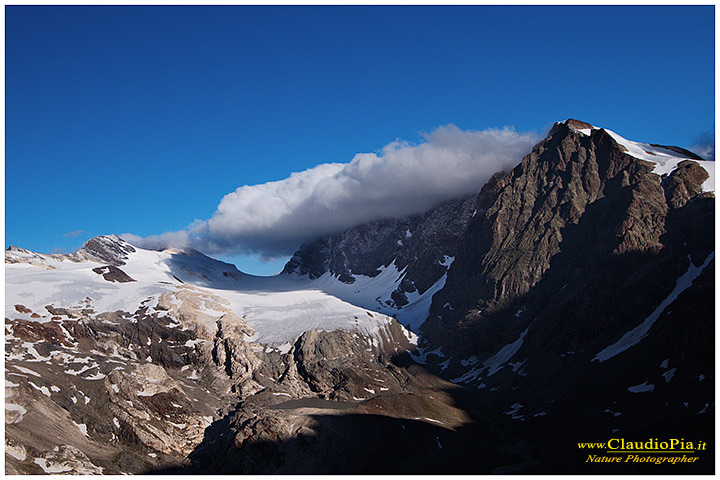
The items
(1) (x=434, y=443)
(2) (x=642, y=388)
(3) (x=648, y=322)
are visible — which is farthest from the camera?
(3) (x=648, y=322)

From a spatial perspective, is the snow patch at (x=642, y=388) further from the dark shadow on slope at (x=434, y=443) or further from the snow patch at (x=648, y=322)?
the snow patch at (x=648, y=322)

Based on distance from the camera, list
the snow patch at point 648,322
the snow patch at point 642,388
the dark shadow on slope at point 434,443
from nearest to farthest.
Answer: the dark shadow on slope at point 434,443, the snow patch at point 642,388, the snow patch at point 648,322

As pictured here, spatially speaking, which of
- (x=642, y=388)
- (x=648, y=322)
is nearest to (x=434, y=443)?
(x=642, y=388)

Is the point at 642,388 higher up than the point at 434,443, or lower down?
higher up

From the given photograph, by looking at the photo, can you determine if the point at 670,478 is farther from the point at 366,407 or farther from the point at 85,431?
the point at 85,431

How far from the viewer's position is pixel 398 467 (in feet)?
419

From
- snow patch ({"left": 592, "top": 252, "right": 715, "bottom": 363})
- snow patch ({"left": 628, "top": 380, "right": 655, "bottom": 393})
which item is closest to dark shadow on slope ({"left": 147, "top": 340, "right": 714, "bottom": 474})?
snow patch ({"left": 628, "top": 380, "right": 655, "bottom": 393})

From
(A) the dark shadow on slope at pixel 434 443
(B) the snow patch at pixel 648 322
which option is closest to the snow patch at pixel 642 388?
(A) the dark shadow on slope at pixel 434 443

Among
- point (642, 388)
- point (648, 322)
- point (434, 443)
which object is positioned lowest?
point (434, 443)

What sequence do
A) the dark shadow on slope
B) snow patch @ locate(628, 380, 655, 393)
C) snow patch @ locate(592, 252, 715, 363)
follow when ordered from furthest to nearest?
snow patch @ locate(592, 252, 715, 363)
snow patch @ locate(628, 380, 655, 393)
the dark shadow on slope

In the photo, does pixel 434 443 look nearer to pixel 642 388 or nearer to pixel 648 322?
pixel 642 388

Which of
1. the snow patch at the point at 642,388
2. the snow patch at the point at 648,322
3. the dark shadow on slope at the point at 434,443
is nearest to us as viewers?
the dark shadow on slope at the point at 434,443

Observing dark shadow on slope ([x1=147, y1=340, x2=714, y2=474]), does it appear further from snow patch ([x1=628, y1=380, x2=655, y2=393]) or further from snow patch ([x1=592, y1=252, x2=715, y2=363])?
snow patch ([x1=592, y1=252, x2=715, y2=363])

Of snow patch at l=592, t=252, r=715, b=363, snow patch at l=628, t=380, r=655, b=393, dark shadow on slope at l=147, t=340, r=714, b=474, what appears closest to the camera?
dark shadow on slope at l=147, t=340, r=714, b=474
